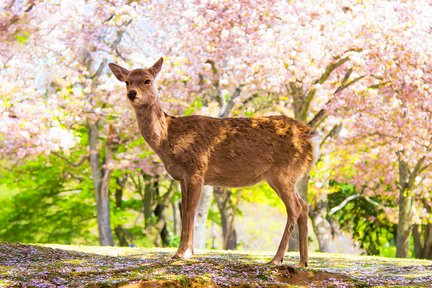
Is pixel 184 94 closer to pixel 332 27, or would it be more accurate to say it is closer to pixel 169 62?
pixel 169 62

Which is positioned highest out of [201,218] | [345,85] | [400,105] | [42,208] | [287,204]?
[345,85]

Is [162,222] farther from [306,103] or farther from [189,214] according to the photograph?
[189,214]

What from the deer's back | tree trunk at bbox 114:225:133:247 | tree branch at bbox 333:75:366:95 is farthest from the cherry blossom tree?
tree trunk at bbox 114:225:133:247

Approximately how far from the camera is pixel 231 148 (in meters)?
9.63

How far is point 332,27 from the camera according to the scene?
17953 mm

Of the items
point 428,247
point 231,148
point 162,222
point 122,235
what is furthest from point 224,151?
point 122,235

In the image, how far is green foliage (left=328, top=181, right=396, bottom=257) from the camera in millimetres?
28922

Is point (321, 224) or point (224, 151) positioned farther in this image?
point (321, 224)

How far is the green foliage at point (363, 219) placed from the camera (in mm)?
28922

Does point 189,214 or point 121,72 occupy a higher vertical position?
point 121,72

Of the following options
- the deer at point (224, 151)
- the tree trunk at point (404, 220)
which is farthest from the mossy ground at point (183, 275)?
the tree trunk at point (404, 220)

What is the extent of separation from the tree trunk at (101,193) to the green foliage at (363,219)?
9.30m

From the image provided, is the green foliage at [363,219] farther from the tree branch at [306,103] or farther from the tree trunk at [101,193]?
the tree branch at [306,103]

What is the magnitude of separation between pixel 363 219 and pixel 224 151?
2090cm
